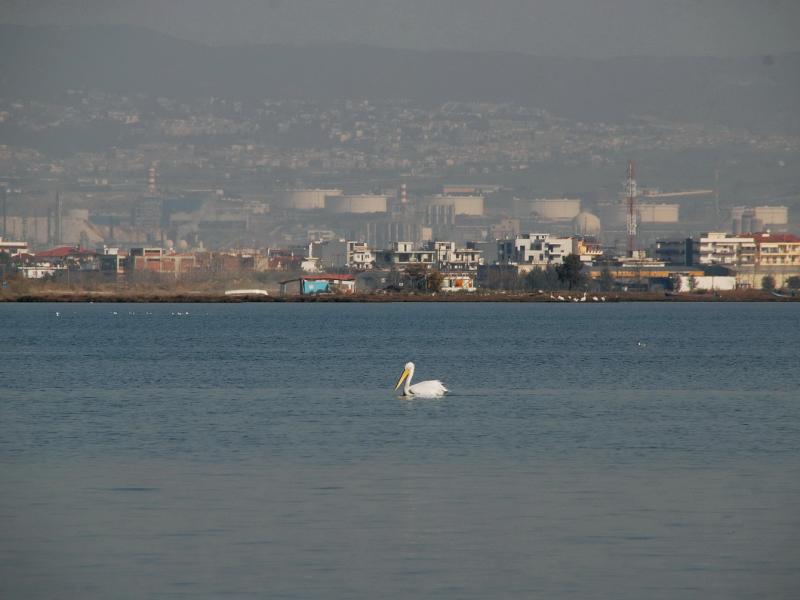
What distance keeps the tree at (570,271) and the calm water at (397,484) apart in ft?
281

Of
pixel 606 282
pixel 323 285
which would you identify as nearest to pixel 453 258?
pixel 606 282

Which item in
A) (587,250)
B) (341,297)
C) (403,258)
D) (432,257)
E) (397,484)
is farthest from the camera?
(587,250)

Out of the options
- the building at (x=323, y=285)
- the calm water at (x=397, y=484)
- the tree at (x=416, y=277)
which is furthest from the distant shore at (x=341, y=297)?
the calm water at (x=397, y=484)

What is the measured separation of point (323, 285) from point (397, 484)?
108728mm

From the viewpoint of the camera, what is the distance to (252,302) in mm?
117062

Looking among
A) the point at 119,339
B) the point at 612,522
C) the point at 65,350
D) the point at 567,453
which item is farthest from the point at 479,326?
the point at 612,522

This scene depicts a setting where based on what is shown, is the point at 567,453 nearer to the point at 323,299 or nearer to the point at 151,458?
the point at 151,458

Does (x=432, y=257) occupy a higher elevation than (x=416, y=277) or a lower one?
higher

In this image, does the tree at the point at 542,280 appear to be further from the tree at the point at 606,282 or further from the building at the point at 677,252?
the building at the point at 677,252

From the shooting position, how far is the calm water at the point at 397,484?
1126 cm

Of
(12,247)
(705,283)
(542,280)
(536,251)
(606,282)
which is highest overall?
(12,247)

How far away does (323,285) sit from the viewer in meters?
124

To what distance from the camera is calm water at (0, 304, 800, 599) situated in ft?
36.9

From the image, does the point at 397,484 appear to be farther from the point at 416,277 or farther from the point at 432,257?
the point at 432,257
